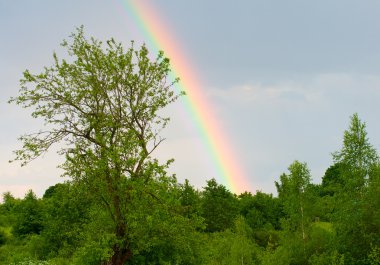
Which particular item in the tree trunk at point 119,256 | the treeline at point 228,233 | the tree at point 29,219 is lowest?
the tree trunk at point 119,256

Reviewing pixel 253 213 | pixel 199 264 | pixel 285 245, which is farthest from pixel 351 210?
pixel 253 213

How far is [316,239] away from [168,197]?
51.9ft

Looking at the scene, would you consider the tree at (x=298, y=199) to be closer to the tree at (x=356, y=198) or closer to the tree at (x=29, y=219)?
the tree at (x=356, y=198)

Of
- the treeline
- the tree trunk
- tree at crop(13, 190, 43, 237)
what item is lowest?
the tree trunk

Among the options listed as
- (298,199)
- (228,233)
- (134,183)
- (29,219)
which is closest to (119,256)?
(134,183)

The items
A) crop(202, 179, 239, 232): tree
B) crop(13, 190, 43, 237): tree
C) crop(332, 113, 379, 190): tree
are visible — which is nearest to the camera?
crop(332, 113, 379, 190): tree

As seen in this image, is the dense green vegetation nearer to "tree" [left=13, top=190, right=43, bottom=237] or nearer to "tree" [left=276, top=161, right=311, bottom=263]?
"tree" [left=276, top=161, right=311, bottom=263]

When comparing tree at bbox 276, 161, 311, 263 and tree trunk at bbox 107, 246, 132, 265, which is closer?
tree trunk at bbox 107, 246, 132, 265

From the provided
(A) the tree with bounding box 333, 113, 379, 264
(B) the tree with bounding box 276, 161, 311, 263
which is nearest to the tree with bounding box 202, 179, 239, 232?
(B) the tree with bounding box 276, 161, 311, 263

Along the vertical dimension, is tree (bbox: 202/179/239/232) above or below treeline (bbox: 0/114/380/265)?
above

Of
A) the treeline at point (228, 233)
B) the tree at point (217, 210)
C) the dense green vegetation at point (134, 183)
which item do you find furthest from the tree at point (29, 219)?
the dense green vegetation at point (134, 183)

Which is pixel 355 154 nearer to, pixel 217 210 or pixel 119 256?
pixel 119 256

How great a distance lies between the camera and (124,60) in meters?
28.0

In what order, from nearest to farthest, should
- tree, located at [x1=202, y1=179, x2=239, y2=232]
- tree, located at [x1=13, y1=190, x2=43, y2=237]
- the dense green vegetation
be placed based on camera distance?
the dense green vegetation
tree, located at [x1=202, y1=179, x2=239, y2=232]
tree, located at [x1=13, y1=190, x2=43, y2=237]
